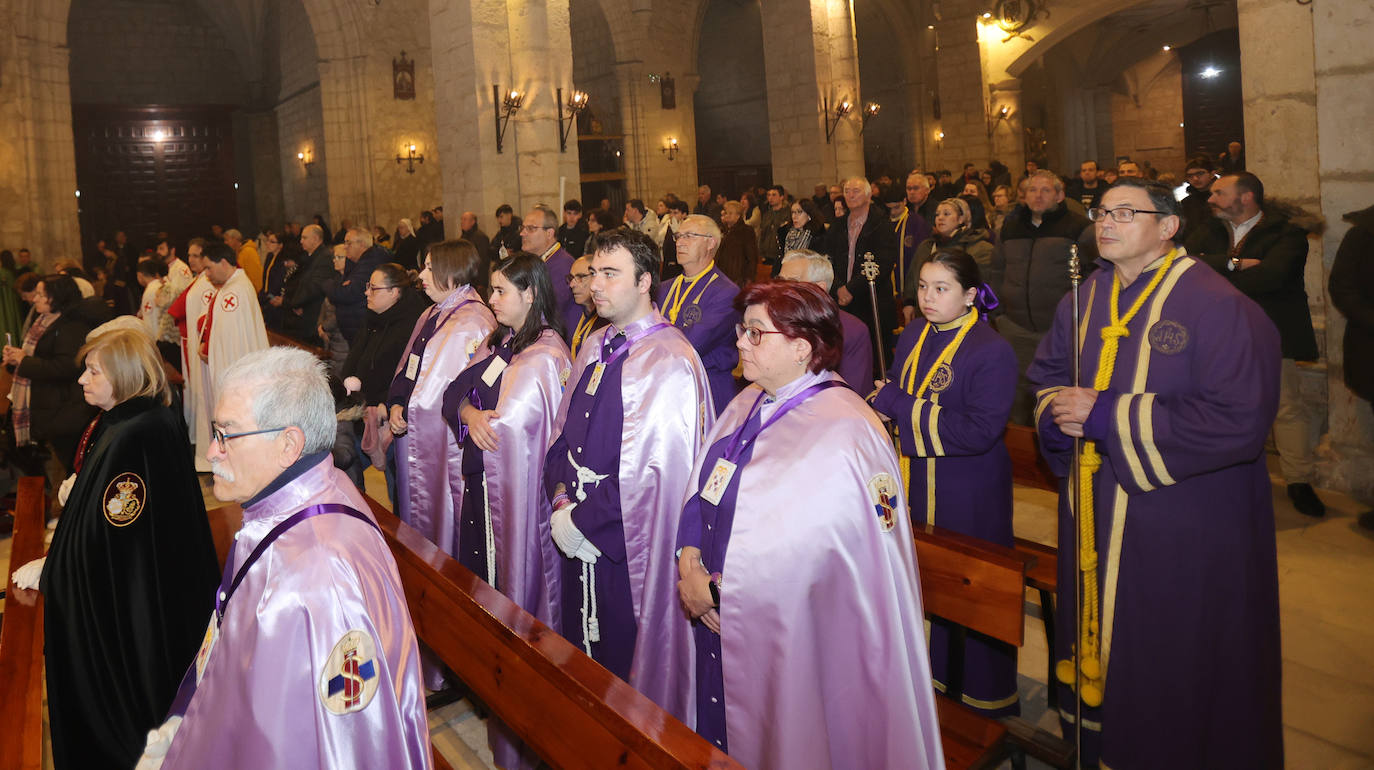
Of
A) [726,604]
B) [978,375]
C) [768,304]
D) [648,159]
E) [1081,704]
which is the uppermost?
[648,159]

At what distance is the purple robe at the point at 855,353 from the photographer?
4781mm

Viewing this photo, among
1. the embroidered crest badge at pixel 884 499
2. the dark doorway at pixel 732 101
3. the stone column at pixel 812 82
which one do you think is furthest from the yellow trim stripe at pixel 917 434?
the dark doorway at pixel 732 101

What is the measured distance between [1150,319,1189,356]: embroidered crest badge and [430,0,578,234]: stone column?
8.93 meters

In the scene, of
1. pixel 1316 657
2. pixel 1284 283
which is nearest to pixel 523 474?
pixel 1316 657

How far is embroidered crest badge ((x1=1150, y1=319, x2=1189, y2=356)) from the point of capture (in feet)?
9.77

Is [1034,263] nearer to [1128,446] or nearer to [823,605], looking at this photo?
[1128,446]

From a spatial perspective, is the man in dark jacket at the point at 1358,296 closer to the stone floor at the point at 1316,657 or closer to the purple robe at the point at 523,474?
the stone floor at the point at 1316,657

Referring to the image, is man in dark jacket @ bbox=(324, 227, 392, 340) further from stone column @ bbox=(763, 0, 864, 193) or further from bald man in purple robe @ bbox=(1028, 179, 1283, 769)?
stone column @ bbox=(763, 0, 864, 193)

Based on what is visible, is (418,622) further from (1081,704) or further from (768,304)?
(1081,704)

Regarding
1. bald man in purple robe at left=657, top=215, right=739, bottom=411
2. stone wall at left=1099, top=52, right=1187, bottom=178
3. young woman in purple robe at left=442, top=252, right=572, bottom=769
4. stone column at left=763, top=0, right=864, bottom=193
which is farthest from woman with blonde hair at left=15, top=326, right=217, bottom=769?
stone wall at left=1099, top=52, right=1187, bottom=178

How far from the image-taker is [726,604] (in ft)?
8.41

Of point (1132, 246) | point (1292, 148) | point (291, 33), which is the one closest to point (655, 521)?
point (1132, 246)

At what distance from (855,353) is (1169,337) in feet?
6.38

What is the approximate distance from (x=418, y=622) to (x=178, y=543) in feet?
3.15
